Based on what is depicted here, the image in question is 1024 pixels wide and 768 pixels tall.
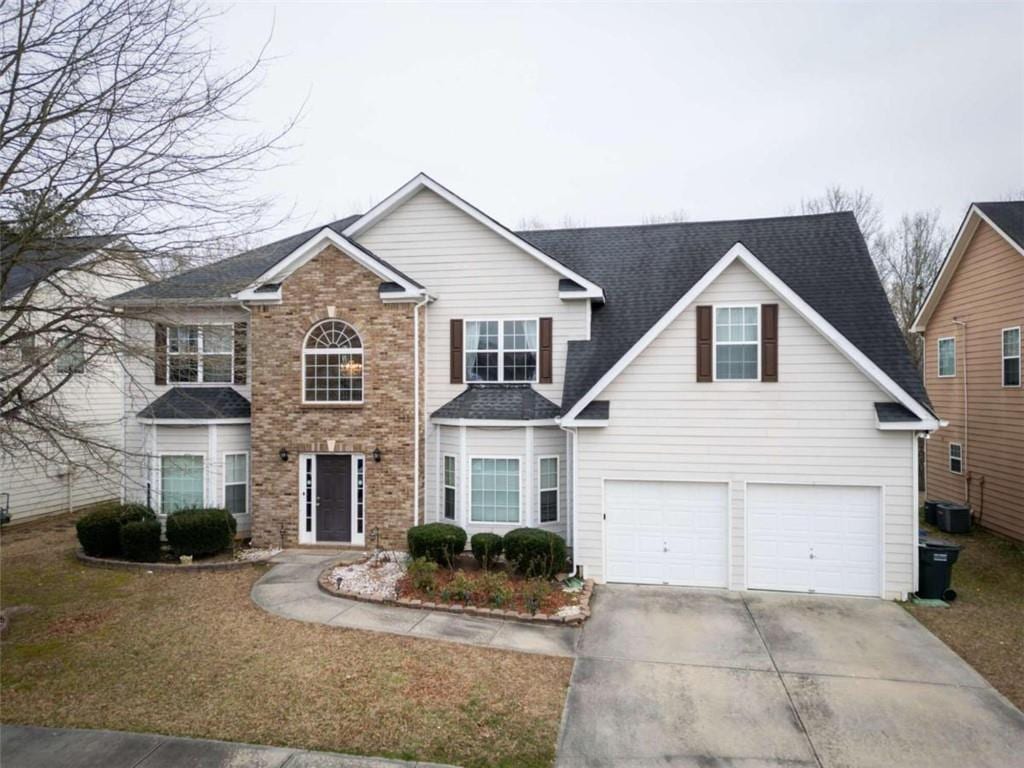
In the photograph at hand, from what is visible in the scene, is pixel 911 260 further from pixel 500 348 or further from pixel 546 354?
pixel 500 348

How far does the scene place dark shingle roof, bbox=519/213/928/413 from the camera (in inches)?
467

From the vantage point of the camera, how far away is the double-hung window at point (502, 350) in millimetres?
13648

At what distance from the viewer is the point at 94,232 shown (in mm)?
7000

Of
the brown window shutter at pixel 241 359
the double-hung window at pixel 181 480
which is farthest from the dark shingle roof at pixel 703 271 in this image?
the double-hung window at pixel 181 480

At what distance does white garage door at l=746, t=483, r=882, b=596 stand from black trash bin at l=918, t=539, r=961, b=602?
0.69 meters

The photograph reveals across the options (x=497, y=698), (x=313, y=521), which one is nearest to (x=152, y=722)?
(x=497, y=698)

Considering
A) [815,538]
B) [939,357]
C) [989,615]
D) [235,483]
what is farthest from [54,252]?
[939,357]

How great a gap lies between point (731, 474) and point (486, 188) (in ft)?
121

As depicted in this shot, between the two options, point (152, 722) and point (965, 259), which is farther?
point (965, 259)

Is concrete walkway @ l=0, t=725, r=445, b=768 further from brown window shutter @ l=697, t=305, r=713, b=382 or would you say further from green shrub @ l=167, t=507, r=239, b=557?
brown window shutter @ l=697, t=305, r=713, b=382

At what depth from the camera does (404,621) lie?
896 centimetres

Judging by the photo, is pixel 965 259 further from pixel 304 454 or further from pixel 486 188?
pixel 486 188

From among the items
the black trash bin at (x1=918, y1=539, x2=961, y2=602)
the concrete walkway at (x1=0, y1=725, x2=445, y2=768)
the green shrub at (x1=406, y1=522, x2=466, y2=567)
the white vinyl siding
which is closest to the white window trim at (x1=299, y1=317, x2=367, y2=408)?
the green shrub at (x1=406, y1=522, x2=466, y2=567)

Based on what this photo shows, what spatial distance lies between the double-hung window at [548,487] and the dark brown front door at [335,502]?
4.64 m
